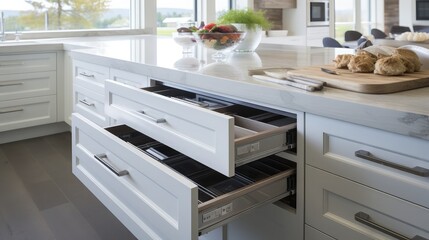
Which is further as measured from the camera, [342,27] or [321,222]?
[342,27]

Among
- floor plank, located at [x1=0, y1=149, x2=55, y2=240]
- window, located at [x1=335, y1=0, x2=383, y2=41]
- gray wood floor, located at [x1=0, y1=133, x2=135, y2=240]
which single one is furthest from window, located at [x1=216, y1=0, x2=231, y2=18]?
floor plank, located at [x1=0, y1=149, x2=55, y2=240]

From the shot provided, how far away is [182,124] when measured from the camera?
1.08m

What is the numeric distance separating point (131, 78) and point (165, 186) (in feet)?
3.03

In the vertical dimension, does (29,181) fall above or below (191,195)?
below

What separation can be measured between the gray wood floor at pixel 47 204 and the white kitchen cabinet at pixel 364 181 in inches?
42.8

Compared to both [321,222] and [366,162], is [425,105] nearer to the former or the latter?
[366,162]

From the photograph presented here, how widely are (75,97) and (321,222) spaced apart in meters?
1.90

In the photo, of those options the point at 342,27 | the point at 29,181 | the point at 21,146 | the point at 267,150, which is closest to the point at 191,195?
the point at 267,150

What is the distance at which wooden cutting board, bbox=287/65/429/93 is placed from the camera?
34.3 inches

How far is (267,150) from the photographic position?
994mm

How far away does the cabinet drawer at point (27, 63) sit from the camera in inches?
122

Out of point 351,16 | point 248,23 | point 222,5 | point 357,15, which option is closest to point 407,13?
point 357,15

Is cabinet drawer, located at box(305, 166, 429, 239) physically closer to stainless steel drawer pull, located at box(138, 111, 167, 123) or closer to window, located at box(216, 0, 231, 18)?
stainless steel drawer pull, located at box(138, 111, 167, 123)

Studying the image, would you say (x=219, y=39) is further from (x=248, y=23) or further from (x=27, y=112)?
(x=27, y=112)
